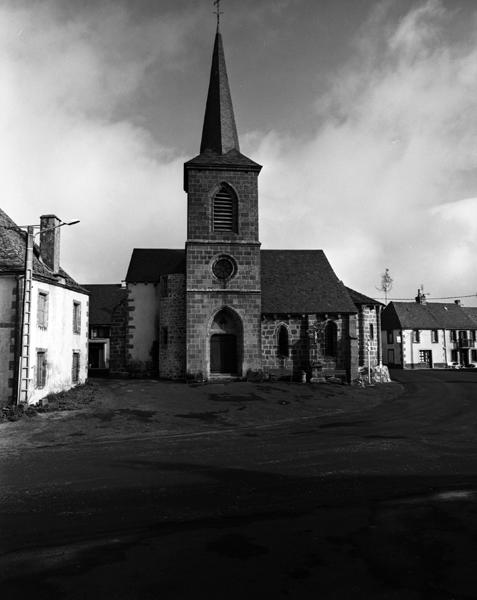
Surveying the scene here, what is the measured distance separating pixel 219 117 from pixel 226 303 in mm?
12157

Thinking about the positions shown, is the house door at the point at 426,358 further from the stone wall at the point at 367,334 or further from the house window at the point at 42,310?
A: the house window at the point at 42,310

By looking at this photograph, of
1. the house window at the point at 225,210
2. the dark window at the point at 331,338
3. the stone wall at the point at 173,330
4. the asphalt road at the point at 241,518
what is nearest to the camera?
the asphalt road at the point at 241,518

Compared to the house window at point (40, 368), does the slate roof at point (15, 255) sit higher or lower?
higher

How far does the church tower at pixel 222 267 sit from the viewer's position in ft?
89.2

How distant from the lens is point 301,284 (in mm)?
31578

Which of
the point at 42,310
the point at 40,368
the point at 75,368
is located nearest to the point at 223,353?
the point at 75,368

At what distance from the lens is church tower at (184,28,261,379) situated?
2719cm

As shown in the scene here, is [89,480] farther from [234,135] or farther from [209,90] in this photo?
[209,90]

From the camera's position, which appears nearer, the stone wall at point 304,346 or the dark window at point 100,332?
the stone wall at point 304,346

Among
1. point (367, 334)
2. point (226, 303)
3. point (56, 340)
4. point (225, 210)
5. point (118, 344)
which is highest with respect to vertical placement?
point (225, 210)

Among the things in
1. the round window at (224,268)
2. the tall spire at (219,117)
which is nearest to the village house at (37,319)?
the round window at (224,268)

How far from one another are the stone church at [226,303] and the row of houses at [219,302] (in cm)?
6

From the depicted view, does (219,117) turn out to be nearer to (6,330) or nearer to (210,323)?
(210,323)

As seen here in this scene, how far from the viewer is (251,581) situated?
16.4ft
